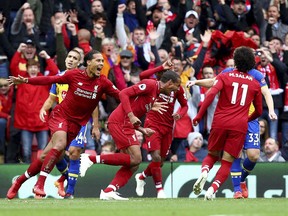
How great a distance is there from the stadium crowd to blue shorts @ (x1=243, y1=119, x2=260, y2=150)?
3.34m

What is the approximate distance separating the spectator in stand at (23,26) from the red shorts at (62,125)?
205 inches

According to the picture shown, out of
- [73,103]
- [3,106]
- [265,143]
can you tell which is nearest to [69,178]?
[73,103]

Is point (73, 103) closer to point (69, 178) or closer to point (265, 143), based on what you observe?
point (69, 178)

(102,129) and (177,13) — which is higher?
(177,13)

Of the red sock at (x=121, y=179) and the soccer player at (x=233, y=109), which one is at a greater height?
the soccer player at (x=233, y=109)

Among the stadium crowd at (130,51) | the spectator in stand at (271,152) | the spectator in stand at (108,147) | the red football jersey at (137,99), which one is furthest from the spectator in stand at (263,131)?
the red football jersey at (137,99)

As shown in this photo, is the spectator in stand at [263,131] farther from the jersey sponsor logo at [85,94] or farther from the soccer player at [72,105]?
the jersey sponsor logo at [85,94]

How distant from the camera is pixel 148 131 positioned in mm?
17312

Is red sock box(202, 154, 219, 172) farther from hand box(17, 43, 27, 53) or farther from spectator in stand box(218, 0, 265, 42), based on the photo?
spectator in stand box(218, 0, 265, 42)

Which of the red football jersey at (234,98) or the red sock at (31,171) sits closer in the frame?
the red football jersey at (234,98)

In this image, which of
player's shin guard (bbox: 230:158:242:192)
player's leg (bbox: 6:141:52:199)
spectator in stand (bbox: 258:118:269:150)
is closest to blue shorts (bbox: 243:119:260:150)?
player's shin guard (bbox: 230:158:242:192)

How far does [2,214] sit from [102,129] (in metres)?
9.86

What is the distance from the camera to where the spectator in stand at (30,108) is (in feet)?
72.8

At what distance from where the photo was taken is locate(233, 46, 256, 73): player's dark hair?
17234 mm
